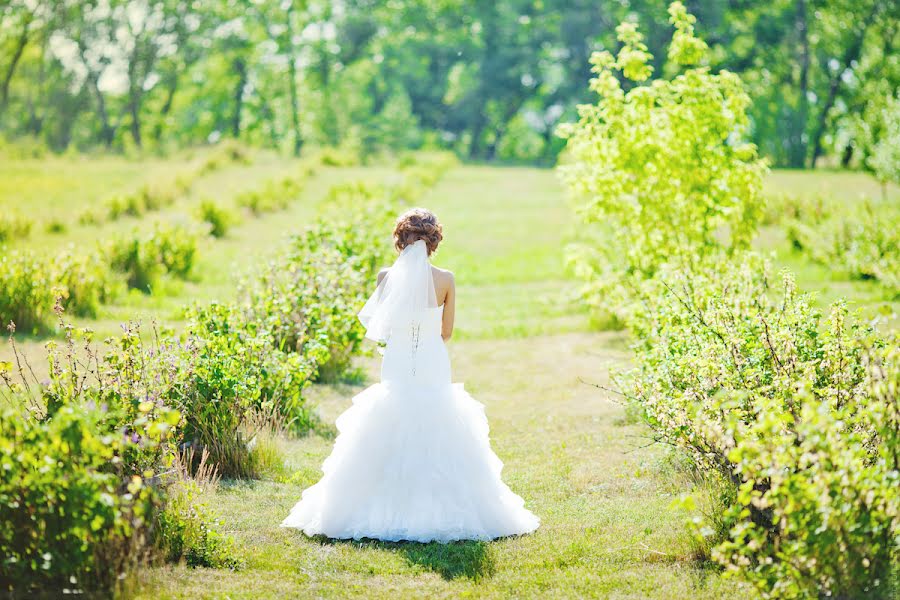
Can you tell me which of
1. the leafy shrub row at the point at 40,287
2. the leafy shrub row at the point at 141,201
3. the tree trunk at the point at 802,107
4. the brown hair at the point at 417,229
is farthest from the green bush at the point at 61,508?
the tree trunk at the point at 802,107

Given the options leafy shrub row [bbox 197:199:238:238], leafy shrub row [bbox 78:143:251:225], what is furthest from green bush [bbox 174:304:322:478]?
leafy shrub row [bbox 78:143:251:225]

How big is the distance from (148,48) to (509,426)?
172ft

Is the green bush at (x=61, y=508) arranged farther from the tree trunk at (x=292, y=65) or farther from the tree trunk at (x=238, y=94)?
the tree trunk at (x=238, y=94)

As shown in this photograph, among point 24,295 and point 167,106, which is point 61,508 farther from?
point 167,106

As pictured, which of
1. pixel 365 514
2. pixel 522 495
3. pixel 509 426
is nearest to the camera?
pixel 365 514

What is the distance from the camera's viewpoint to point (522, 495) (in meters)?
6.90

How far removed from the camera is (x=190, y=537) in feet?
17.2

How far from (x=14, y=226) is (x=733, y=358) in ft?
51.0

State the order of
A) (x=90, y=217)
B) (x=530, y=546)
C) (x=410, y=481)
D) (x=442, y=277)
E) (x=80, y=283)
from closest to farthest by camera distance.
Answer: (x=530, y=546), (x=410, y=481), (x=442, y=277), (x=80, y=283), (x=90, y=217)

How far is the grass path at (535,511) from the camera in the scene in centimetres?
513

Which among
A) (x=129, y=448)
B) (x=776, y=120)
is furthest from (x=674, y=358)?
(x=776, y=120)

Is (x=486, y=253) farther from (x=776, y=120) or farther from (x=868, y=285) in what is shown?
(x=776, y=120)

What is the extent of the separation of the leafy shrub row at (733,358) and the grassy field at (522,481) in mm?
428

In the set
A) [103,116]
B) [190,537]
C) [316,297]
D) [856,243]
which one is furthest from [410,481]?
[103,116]
